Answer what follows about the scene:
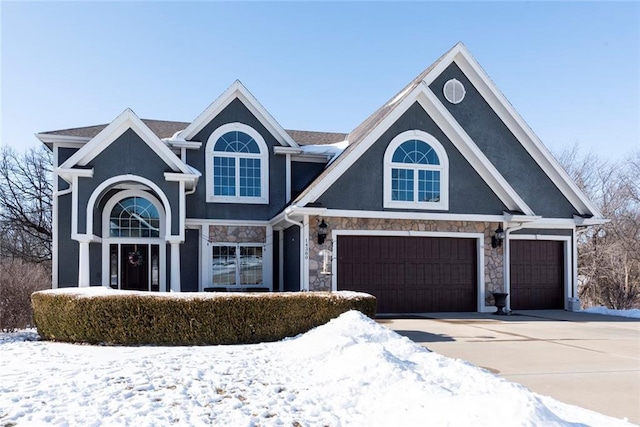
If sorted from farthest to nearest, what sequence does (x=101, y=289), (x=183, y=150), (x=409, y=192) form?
1. (x=183, y=150)
2. (x=409, y=192)
3. (x=101, y=289)

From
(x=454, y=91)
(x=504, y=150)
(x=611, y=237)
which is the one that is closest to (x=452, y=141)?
(x=454, y=91)

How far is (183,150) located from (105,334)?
7369mm

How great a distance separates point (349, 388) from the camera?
5.68 meters

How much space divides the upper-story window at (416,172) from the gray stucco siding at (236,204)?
12.8 feet

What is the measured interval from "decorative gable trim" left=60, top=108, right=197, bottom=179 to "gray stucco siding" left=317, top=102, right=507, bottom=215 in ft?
13.4

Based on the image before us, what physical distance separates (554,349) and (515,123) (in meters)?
9.77

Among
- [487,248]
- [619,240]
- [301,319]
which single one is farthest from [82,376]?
[619,240]

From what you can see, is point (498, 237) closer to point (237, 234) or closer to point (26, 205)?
point (237, 234)

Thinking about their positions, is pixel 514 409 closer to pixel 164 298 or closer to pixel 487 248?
pixel 164 298

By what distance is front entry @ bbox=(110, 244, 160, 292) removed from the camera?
14727 millimetres

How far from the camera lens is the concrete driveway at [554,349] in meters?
5.89

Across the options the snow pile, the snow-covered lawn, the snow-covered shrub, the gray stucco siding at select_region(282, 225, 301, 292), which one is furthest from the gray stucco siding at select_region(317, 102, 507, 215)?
the snow-covered shrub

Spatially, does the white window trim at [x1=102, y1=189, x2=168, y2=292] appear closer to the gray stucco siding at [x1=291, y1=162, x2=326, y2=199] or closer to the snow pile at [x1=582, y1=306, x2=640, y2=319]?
the gray stucco siding at [x1=291, y1=162, x2=326, y2=199]

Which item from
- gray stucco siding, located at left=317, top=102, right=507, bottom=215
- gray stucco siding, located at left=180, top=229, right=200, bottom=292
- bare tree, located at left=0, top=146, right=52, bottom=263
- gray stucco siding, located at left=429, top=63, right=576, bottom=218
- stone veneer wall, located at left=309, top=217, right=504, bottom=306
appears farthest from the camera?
bare tree, located at left=0, top=146, right=52, bottom=263
